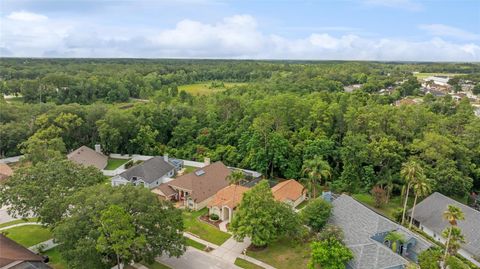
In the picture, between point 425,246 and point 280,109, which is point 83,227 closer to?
point 425,246

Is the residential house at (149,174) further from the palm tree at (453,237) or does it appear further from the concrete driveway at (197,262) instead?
the palm tree at (453,237)

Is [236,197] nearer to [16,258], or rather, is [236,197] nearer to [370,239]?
[370,239]

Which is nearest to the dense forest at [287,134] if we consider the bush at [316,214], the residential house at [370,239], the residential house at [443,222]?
the residential house at [443,222]

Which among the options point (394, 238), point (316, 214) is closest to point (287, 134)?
point (316, 214)

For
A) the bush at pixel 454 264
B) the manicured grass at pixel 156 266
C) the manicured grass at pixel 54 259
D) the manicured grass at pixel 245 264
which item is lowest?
the manicured grass at pixel 245 264

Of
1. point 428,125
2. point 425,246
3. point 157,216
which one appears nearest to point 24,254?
point 157,216

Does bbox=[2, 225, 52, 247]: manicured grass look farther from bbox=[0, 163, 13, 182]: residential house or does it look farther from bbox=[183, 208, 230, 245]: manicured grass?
bbox=[0, 163, 13, 182]: residential house

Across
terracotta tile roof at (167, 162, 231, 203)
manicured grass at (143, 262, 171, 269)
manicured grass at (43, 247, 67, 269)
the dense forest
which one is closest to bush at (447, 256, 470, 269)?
the dense forest
